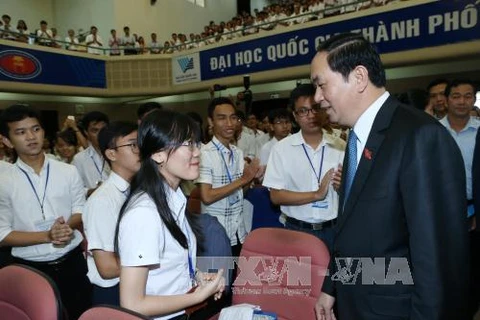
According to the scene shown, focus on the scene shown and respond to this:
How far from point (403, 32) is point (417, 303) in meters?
7.60

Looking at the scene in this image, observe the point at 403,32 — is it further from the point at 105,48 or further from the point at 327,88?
the point at 105,48

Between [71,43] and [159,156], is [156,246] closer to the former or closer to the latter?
[159,156]

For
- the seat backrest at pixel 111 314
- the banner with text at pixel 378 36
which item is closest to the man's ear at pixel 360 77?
the seat backrest at pixel 111 314

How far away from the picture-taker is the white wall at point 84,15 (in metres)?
12.4

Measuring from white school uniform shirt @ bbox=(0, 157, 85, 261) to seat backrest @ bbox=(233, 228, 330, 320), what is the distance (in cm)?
101

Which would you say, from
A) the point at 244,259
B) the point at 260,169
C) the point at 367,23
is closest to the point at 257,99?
the point at 367,23

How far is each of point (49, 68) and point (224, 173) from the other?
963 centimetres

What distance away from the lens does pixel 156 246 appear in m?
1.11

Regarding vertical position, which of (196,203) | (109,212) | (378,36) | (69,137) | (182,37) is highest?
(182,37)

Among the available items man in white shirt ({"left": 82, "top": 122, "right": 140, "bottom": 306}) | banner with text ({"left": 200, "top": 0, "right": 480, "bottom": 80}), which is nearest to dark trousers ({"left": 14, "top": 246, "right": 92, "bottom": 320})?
man in white shirt ({"left": 82, "top": 122, "right": 140, "bottom": 306})

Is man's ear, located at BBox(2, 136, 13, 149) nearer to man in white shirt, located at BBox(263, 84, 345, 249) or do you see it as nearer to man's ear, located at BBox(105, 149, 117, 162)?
man's ear, located at BBox(105, 149, 117, 162)

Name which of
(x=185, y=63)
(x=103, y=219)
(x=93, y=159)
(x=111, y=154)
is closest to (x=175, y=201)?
(x=103, y=219)

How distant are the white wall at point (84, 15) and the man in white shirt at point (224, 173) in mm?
11080

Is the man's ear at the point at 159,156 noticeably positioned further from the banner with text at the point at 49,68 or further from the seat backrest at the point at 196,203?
the banner with text at the point at 49,68
